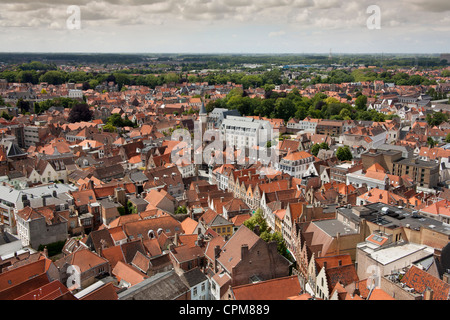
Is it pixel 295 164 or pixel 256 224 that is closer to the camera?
pixel 256 224

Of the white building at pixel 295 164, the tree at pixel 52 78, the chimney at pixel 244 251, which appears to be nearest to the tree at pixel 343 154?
the white building at pixel 295 164

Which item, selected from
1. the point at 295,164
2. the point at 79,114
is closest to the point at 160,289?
the point at 295,164

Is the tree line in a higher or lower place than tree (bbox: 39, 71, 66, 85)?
lower

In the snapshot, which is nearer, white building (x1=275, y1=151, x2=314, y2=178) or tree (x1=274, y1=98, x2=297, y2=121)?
white building (x1=275, y1=151, x2=314, y2=178)

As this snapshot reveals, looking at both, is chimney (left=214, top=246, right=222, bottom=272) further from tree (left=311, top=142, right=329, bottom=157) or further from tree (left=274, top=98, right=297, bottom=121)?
tree (left=274, top=98, right=297, bottom=121)

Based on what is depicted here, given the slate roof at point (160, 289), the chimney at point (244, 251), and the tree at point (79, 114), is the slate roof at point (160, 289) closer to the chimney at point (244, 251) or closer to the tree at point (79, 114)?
the chimney at point (244, 251)

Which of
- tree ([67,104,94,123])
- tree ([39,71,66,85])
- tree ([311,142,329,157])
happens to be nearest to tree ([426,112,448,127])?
tree ([311,142,329,157])

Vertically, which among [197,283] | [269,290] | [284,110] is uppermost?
[284,110]

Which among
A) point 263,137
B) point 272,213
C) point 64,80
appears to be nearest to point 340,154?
point 263,137

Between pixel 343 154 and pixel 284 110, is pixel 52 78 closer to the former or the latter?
pixel 284 110

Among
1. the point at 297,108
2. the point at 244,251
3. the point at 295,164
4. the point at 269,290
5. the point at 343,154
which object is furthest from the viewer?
the point at 297,108

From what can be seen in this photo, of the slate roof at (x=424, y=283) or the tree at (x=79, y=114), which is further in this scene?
the tree at (x=79, y=114)

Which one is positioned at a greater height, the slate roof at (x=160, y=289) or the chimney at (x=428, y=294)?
the chimney at (x=428, y=294)
